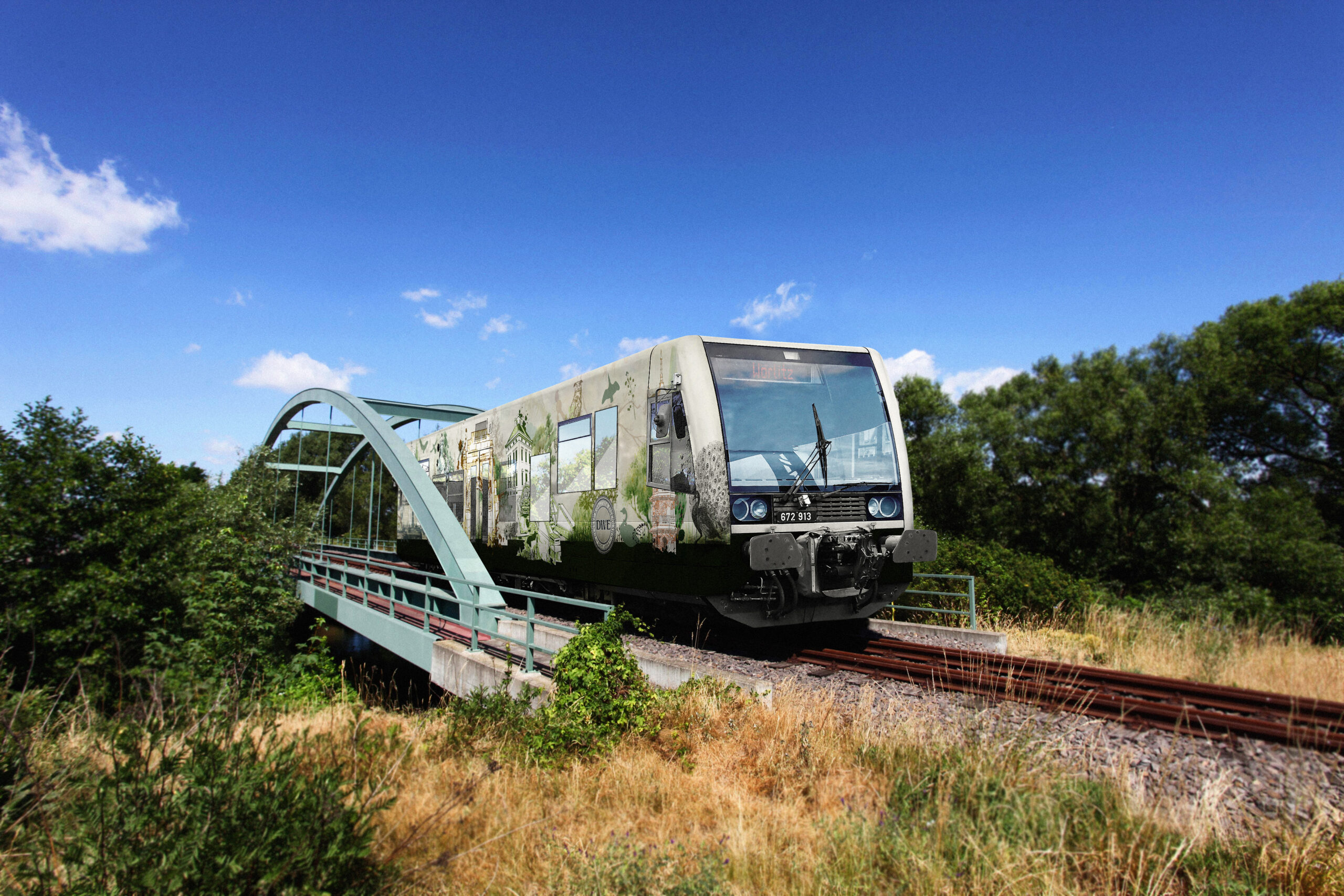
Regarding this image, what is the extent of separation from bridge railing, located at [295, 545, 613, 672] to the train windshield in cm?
225

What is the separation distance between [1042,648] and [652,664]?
5023 millimetres

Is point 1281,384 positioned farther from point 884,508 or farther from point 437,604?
point 437,604

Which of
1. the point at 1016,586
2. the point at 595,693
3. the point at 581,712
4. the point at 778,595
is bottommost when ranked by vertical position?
the point at 581,712

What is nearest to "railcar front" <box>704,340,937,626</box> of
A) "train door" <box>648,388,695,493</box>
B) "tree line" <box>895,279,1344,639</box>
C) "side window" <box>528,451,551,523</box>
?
"train door" <box>648,388,695,493</box>

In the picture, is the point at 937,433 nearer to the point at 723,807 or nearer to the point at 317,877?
the point at 723,807

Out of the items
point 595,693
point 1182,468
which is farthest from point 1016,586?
point 1182,468

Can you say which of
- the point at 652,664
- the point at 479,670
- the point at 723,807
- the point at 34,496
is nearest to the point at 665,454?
the point at 652,664

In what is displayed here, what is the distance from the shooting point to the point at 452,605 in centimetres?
1487

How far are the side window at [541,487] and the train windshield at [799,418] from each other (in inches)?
158

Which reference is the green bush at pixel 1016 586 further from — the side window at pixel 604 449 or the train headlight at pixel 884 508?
the side window at pixel 604 449

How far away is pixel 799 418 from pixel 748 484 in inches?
42.5

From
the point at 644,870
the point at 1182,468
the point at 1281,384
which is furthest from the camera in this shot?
the point at 1281,384

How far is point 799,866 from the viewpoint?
10.9ft

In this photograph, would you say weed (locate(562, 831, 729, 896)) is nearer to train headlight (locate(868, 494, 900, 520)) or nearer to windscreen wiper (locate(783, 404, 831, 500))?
windscreen wiper (locate(783, 404, 831, 500))
